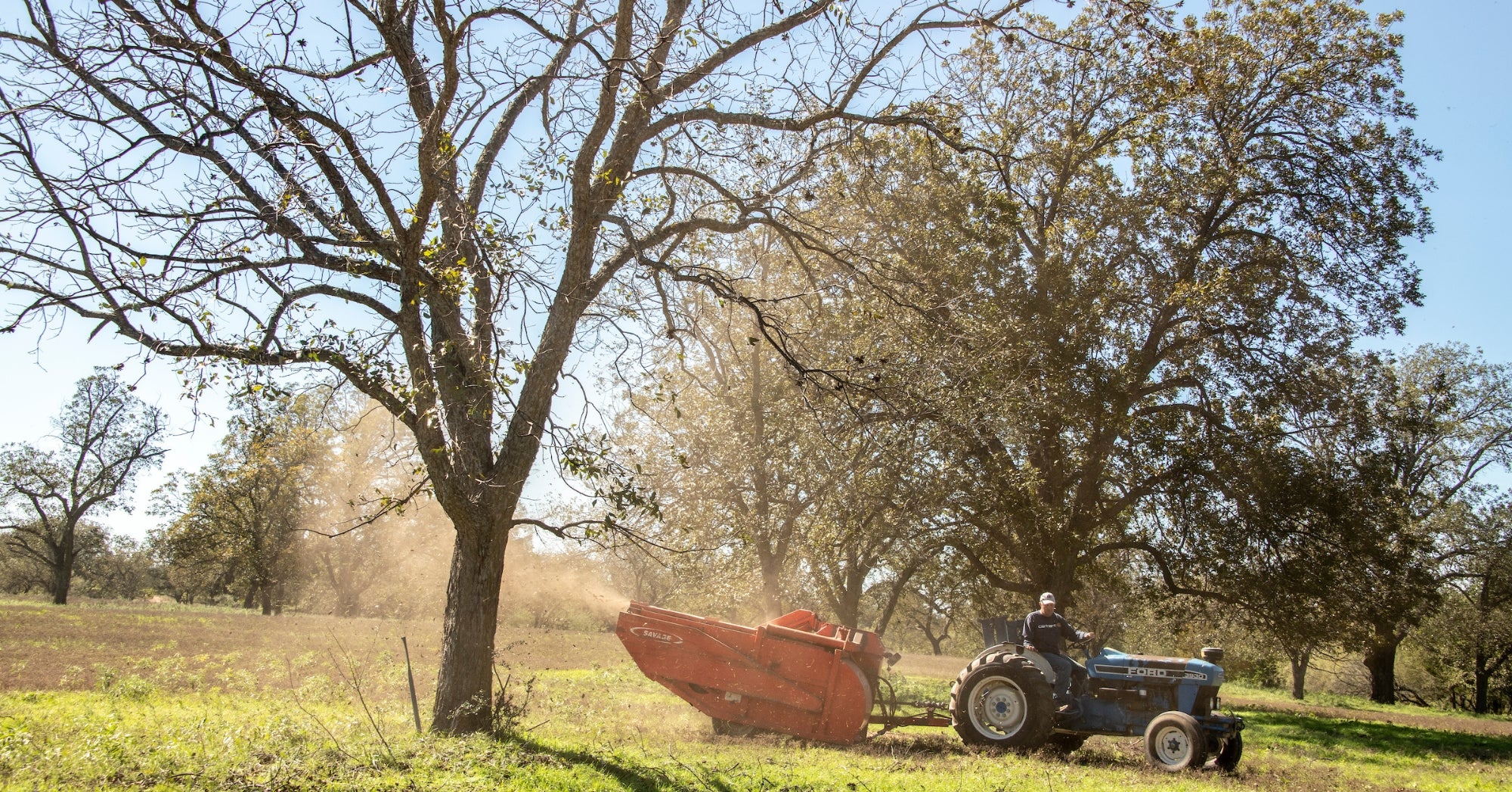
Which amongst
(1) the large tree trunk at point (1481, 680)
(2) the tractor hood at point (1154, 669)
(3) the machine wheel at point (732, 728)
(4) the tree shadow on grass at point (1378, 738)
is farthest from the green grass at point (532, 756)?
(1) the large tree trunk at point (1481, 680)

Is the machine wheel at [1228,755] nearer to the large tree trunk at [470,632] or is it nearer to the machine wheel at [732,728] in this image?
the machine wheel at [732,728]

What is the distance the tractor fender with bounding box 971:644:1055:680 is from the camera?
31.8ft

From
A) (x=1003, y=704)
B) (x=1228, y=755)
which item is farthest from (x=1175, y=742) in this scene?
(x=1003, y=704)

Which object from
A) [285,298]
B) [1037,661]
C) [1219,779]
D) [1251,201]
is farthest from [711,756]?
[1251,201]

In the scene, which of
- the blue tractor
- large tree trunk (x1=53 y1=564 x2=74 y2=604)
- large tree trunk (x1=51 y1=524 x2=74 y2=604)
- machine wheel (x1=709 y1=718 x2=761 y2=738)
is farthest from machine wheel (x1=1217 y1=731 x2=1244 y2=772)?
large tree trunk (x1=53 y1=564 x2=74 y2=604)

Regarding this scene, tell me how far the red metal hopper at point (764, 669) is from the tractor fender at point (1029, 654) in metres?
1.53

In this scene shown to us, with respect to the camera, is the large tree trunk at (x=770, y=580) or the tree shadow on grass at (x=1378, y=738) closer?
the tree shadow on grass at (x=1378, y=738)

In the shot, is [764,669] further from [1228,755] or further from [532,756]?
[1228,755]

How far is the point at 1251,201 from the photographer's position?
55.9 feet

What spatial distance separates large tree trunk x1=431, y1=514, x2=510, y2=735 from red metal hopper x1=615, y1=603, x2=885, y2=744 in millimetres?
2360

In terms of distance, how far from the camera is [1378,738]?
1447 centimetres

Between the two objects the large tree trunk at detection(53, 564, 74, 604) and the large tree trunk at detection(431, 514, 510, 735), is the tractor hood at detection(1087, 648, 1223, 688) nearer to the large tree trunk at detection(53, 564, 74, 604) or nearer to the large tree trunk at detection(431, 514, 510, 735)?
the large tree trunk at detection(431, 514, 510, 735)

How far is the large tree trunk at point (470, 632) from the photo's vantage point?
7.74 m

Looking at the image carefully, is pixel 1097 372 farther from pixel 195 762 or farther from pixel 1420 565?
pixel 195 762
